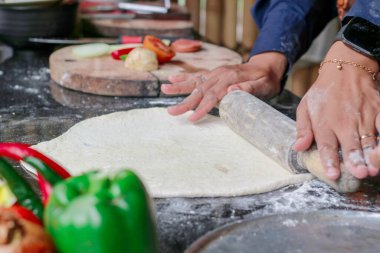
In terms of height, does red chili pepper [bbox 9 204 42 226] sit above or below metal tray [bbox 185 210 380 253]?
above

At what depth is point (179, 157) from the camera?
5.07 ft

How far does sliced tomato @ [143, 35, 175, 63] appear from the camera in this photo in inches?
92.8

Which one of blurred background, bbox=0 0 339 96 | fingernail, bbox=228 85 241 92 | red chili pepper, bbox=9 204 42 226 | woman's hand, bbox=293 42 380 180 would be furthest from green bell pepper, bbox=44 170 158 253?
blurred background, bbox=0 0 339 96

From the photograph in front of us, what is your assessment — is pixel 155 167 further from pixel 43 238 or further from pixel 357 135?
pixel 43 238

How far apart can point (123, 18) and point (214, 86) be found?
1544mm

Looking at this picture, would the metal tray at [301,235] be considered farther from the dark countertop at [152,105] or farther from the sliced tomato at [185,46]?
the sliced tomato at [185,46]

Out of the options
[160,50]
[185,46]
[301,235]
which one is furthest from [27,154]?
[185,46]

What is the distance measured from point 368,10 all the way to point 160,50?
974 mm

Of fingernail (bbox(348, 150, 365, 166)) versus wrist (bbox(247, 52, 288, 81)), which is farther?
wrist (bbox(247, 52, 288, 81))

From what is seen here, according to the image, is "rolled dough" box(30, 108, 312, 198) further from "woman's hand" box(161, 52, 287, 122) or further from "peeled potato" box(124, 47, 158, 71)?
"peeled potato" box(124, 47, 158, 71)

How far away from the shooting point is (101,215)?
29.2 inches

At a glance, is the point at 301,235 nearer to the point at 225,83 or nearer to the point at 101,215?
the point at 101,215

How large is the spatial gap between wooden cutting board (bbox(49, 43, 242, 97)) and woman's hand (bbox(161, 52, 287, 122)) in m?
0.13

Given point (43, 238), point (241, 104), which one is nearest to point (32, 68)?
point (241, 104)
